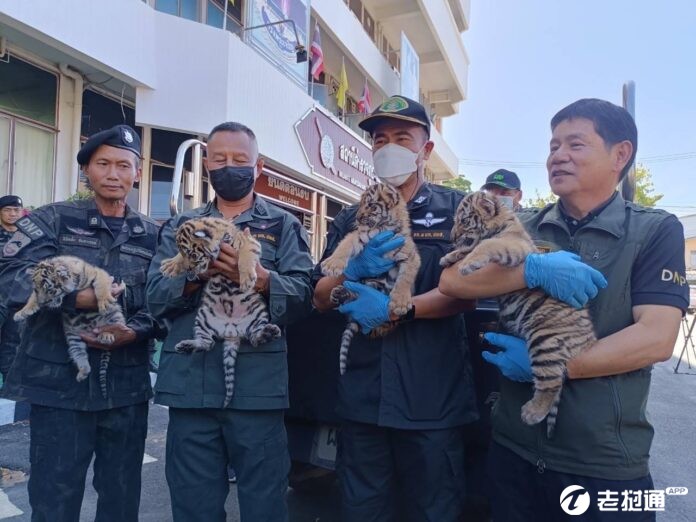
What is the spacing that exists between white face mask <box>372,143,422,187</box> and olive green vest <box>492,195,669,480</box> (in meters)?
1.02

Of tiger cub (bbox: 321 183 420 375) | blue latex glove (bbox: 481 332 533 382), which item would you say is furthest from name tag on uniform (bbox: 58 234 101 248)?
blue latex glove (bbox: 481 332 533 382)

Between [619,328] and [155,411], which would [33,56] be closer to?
[155,411]

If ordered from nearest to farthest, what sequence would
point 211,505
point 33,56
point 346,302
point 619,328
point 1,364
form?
point 619,328, point 211,505, point 346,302, point 1,364, point 33,56

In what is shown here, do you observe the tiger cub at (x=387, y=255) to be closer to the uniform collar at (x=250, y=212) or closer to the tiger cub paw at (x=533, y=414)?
the uniform collar at (x=250, y=212)

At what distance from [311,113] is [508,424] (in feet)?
38.7

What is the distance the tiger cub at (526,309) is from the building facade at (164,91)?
4.16 metres

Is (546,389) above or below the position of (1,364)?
above

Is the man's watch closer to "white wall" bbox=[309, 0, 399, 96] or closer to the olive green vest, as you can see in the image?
the olive green vest

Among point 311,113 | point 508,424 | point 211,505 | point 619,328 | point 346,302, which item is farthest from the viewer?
point 311,113

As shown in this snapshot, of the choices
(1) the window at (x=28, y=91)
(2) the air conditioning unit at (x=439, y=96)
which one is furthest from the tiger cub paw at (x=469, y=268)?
(2) the air conditioning unit at (x=439, y=96)

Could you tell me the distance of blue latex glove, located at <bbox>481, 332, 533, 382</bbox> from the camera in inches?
85.4

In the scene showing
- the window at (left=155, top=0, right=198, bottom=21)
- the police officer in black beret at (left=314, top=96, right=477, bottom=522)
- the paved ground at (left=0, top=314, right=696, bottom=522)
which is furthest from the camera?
the window at (left=155, top=0, right=198, bottom=21)

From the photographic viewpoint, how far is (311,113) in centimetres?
1286

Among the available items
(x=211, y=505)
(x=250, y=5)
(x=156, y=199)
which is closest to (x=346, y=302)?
(x=211, y=505)
